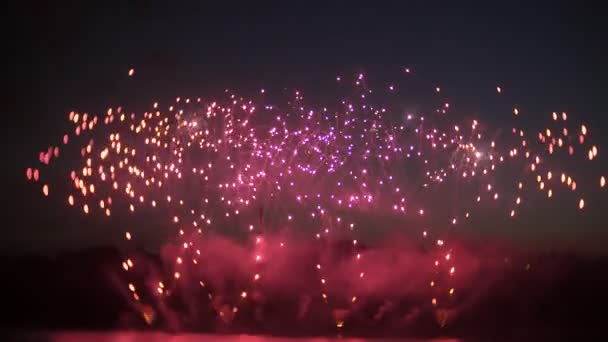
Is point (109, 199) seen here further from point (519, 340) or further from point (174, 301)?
point (519, 340)

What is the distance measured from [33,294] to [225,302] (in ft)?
21.7

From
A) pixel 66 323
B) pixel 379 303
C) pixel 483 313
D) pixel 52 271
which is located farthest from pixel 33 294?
pixel 483 313

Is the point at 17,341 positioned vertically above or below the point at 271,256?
below

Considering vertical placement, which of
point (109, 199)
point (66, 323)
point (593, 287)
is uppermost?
point (109, 199)

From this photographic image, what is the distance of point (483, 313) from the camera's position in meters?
20.3

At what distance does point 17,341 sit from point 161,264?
4994mm

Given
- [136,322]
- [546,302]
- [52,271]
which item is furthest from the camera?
[52,271]

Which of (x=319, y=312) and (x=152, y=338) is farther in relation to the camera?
(x=319, y=312)

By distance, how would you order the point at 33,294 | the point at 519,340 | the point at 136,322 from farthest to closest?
the point at 33,294, the point at 136,322, the point at 519,340

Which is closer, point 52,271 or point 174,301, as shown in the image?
point 174,301

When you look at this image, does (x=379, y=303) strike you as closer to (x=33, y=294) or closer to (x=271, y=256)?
(x=271, y=256)

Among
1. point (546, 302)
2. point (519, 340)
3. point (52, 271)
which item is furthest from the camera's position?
point (52, 271)

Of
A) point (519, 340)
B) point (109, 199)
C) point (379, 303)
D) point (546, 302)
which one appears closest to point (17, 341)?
point (109, 199)

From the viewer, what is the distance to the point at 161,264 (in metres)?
20.2
